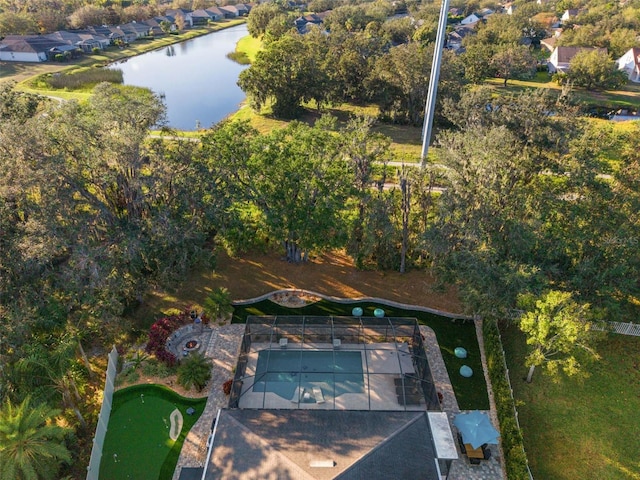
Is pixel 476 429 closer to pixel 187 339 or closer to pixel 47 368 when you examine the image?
pixel 187 339

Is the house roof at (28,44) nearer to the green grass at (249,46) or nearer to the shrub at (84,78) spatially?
the shrub at (84,78)


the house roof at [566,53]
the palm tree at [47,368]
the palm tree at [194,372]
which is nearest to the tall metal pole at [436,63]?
the palm tree at [194,372]

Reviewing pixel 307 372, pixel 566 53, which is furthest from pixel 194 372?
pixel 566 53

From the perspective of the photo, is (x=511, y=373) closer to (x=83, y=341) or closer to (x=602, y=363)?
(x=602, y=363)

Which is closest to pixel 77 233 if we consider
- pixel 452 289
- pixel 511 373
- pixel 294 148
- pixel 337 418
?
pixel 294 148

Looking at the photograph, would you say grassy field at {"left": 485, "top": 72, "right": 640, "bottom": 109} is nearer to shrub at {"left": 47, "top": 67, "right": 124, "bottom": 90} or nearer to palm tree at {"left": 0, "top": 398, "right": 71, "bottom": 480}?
shrub at {"left": 47, "top": 67, "right": 124, "bottom": 90}

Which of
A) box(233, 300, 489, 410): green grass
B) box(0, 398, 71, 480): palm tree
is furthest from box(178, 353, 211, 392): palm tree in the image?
box(0, 398, 71, 480): palm tree
